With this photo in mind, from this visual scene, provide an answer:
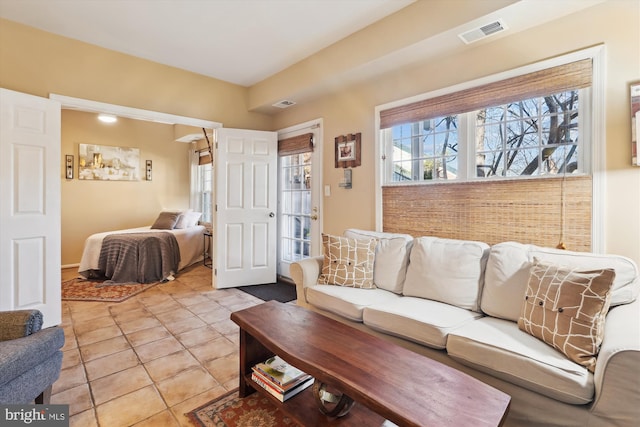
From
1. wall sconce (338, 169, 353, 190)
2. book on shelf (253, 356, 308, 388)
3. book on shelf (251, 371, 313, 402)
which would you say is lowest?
book on shelf (251, 371, 313, 402)

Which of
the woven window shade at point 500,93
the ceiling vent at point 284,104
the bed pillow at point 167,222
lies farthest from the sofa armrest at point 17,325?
the bed pillow at point 167,222

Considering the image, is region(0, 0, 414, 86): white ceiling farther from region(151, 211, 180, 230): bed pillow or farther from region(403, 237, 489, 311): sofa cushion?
region(151, 211, 180, 230): bed pillow

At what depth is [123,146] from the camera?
18.3ft

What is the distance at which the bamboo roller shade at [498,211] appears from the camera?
78.2 inches

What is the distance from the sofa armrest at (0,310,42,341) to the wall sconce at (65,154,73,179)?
4.60 metres

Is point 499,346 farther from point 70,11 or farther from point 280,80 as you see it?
point 70,11

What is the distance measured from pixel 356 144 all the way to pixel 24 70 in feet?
10.4

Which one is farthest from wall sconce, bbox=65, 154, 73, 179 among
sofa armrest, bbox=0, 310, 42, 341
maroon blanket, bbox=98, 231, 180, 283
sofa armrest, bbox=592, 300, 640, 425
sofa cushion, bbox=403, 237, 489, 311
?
sofa armrest, bbox=592, 300, 640, 425

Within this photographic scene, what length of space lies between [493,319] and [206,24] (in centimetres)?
326

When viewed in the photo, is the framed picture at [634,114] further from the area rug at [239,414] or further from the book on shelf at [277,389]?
the area rug at [239,414]

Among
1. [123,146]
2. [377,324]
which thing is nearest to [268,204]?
[377,324]

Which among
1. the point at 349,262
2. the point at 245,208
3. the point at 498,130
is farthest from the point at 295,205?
the point at 498,130

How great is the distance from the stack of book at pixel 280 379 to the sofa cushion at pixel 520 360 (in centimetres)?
80

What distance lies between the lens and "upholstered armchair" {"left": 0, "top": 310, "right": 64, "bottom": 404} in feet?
4.04
